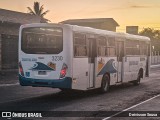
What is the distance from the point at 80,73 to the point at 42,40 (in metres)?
2.07

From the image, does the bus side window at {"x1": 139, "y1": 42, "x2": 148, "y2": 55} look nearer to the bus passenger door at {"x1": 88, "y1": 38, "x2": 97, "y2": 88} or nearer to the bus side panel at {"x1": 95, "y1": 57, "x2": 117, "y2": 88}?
the bus side panel at {"x1": 95, "y1": 57, "x2": 117, "y2": 88}

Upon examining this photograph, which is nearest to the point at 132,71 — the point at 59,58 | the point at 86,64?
the point at 86,64

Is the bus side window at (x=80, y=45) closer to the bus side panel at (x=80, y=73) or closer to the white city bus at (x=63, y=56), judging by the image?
the white city bus at (x=63, y=56)

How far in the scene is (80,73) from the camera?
616 inches

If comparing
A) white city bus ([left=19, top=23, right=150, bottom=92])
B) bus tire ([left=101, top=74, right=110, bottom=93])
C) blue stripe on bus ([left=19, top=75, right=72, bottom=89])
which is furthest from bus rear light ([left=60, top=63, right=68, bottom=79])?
bus tire ([left=101, top=74, right=110, bottom=93])

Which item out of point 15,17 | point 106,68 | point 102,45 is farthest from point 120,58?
point 15,17

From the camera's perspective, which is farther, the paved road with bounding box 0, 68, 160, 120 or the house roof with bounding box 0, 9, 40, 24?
the house roof with bounding box 0, 9, 40, 24

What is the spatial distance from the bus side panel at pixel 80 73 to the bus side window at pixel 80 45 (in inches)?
9.8

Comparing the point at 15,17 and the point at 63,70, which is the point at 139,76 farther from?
the point at 15,17

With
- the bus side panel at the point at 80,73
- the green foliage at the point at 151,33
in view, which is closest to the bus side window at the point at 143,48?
the bus side panel at the point at 80,73

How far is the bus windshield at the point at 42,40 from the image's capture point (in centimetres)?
1504

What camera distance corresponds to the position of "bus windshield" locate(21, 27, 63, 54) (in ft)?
49.4

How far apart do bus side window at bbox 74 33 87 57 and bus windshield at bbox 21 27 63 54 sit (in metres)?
0.73

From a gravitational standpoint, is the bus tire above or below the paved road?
above
